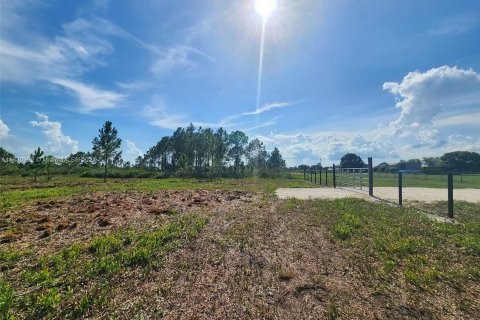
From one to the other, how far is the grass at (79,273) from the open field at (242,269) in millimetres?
19

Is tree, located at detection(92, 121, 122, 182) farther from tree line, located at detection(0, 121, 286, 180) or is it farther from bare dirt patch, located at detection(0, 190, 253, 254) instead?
bare dirt patch, located at detection(0, 190, 253, 254)

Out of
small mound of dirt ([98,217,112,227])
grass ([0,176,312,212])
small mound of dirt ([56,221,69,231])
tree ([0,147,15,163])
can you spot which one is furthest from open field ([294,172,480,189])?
tree ([0,147,15,163])

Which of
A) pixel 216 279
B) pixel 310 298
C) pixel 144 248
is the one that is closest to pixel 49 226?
pixel 144 248

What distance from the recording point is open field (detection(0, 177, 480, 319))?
3.20 meters

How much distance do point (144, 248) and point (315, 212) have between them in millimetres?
6263

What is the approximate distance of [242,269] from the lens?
14.3 feet

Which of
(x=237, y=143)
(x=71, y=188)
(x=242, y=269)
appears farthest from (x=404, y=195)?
(x=237, y=143)

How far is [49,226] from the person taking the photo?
7066 millimetres

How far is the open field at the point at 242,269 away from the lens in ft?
10.5

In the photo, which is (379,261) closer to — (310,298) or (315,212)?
(310,298)

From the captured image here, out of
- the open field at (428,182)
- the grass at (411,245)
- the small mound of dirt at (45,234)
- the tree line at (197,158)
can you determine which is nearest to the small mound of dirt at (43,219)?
the small mound of dirt at (45,234)

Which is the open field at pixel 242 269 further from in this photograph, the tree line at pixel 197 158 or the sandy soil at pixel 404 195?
the tree line at pixel 197 158

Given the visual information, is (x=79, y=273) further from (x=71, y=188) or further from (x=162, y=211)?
(x=71, y=188)

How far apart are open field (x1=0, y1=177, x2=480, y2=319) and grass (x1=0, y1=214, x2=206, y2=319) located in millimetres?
19
